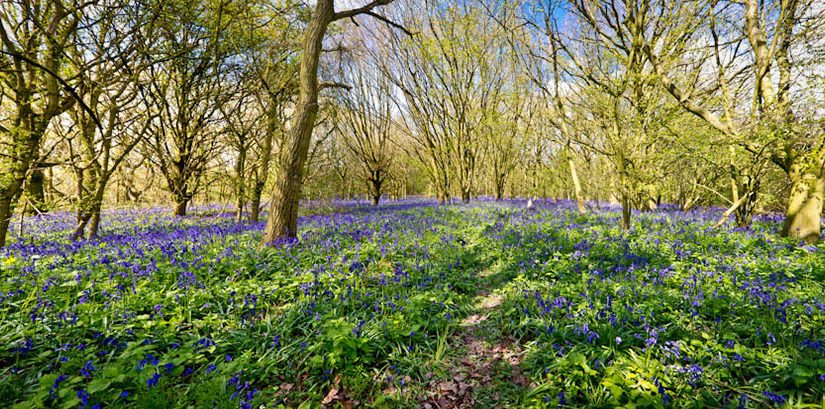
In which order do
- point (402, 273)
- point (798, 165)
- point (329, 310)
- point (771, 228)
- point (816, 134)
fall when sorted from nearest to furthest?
point (329, 310) < point (402, 273) < point (816, 134) < point (798, 165) < point (771, 228)

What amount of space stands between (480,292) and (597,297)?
5.49ft

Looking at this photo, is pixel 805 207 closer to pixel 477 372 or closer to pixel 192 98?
pixel 477 372

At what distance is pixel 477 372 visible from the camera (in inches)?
115

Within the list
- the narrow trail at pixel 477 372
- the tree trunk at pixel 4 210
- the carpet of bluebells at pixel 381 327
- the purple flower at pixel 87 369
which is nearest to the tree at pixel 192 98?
the tree trunk at pixel 4 210

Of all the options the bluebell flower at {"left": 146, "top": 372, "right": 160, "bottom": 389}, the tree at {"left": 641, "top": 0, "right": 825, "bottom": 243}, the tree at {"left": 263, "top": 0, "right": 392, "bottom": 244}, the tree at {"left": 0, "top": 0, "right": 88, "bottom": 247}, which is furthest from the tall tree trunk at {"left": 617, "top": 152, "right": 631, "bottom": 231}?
the tree at {"left": 0, "top": 0, "right": 88, "bottom": 247}

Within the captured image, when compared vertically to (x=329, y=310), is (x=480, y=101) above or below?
above

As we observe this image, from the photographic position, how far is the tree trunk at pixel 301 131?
5.99 meters

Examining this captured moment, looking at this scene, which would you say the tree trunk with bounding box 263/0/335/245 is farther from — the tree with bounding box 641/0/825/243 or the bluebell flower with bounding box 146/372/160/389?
the tree with bounding box 641/0/825/243

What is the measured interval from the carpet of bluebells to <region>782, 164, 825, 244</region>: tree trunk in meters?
0.93

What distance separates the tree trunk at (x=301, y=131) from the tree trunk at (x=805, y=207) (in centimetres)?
1041

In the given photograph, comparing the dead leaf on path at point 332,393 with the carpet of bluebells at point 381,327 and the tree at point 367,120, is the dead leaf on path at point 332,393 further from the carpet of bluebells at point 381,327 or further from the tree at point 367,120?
the tree at point 367,120

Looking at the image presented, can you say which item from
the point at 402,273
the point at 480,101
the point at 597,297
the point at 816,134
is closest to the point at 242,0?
the point at 402,273

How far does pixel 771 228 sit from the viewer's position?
7.37 meters

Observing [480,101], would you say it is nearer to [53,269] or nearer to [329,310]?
[329,310]
